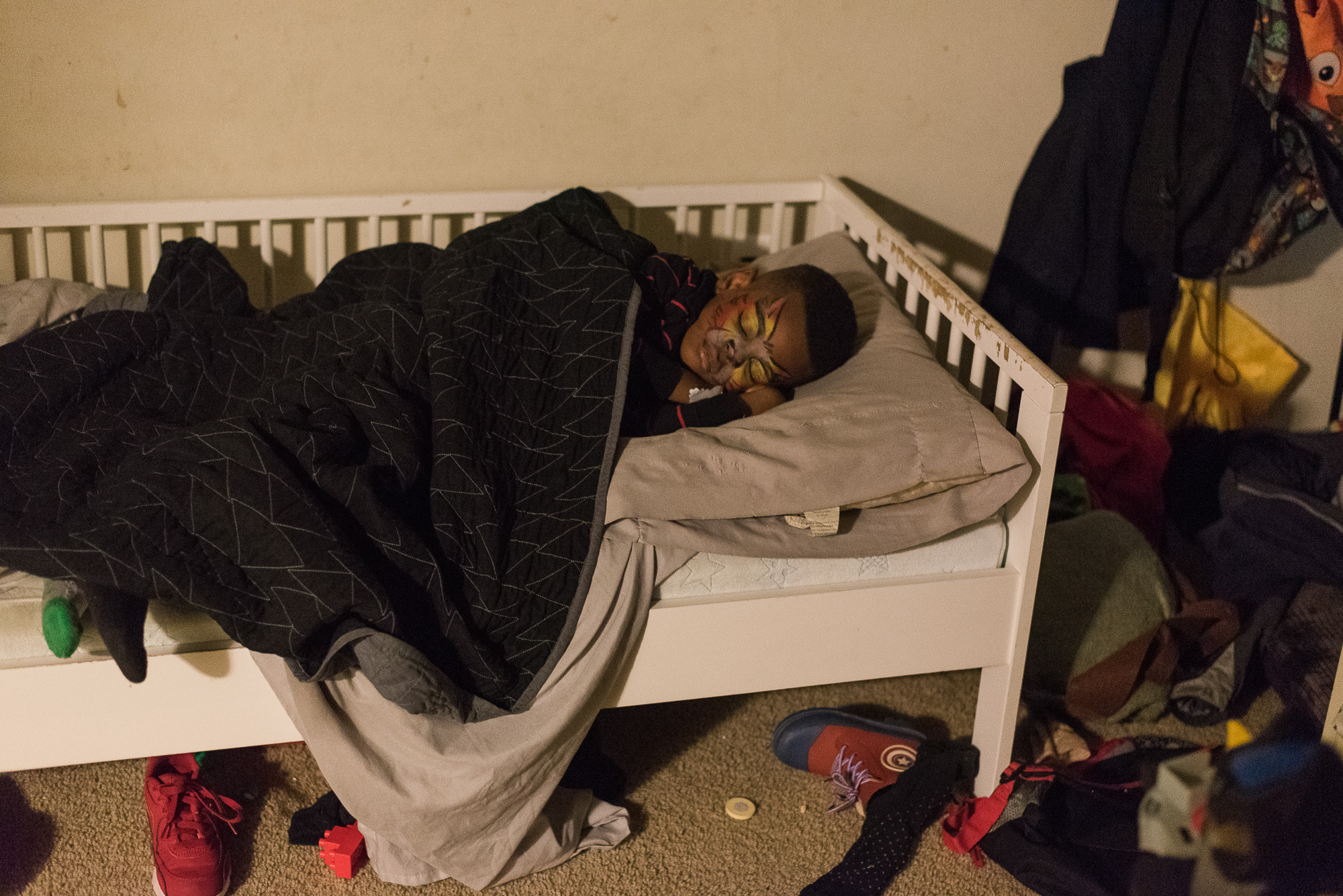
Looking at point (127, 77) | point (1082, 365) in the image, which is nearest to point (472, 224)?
point (127, 77)

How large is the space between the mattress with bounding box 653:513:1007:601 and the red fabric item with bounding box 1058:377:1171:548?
0.65 meters

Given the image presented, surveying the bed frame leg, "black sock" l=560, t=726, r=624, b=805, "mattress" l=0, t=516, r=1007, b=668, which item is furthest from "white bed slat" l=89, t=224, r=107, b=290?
the bed frame leg

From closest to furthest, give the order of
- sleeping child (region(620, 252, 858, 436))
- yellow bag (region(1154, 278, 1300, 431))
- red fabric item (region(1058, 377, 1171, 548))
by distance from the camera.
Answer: sleeping child (region(620, 252, 858, 436)) → red fabric item (region(1058, 377, 1171, 548)) → yellow bag (region(1154, 278, 1300, 431))

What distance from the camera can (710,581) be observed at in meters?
1.29

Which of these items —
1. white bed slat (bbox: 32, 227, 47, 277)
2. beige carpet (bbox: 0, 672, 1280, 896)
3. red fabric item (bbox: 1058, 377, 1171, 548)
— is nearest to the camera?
beige carpet (bbox: 0, 672, 1280, 896)

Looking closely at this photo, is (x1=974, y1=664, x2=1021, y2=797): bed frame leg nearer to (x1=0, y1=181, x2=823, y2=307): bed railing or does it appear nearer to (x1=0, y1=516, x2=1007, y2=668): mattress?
(x1=0, y1=516, x2=1007, y2=668): mattress

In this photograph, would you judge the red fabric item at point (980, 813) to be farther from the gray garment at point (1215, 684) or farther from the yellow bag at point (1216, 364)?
the yellow bag at point (1216, 364)

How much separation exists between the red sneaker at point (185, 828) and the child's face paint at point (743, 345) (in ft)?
2.81

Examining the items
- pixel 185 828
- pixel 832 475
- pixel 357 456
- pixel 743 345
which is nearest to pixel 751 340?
pixel 743 345

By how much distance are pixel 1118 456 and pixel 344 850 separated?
145 centimetres

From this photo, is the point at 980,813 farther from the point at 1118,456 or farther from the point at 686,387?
the point at 1118,456

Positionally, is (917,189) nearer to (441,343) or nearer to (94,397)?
(441,343)

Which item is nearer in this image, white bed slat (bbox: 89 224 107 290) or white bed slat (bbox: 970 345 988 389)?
white bed slat (bbox: 970 345 988 389)

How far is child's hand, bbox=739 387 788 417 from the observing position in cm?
144
